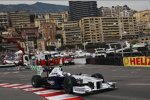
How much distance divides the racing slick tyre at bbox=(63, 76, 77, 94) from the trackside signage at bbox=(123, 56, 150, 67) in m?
19.0

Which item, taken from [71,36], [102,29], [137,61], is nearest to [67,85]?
[137,61]

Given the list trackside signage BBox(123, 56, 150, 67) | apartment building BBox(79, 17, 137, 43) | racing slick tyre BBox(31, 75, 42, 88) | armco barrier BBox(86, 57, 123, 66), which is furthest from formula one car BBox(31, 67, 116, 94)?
apartment building BBox(79, 17, 137, 43)

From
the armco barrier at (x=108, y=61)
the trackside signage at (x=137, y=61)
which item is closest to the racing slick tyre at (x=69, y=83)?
the trackside signage at (x=137, y=61)

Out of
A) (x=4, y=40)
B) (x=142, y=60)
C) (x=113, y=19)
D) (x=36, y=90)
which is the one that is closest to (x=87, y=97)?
(x=36, y=90)

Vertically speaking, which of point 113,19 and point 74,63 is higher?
point 113,19

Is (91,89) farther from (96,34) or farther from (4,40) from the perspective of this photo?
(96,34)

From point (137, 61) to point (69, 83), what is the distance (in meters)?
21.1

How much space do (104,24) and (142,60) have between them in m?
161

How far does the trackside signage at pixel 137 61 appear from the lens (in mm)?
33506

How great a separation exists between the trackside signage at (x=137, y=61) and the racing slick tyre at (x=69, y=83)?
19.0 meters

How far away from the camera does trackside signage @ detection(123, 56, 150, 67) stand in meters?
33.5

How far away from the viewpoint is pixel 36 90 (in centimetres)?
1750

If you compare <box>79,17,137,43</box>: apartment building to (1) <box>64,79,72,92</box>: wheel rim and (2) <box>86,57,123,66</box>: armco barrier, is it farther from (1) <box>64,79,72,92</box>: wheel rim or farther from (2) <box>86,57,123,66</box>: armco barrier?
(1) <box>64,79,72,92</box>: wheel rim

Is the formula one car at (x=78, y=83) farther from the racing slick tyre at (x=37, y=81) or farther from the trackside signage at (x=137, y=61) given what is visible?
the trackside signage at (x=137, y=61)
